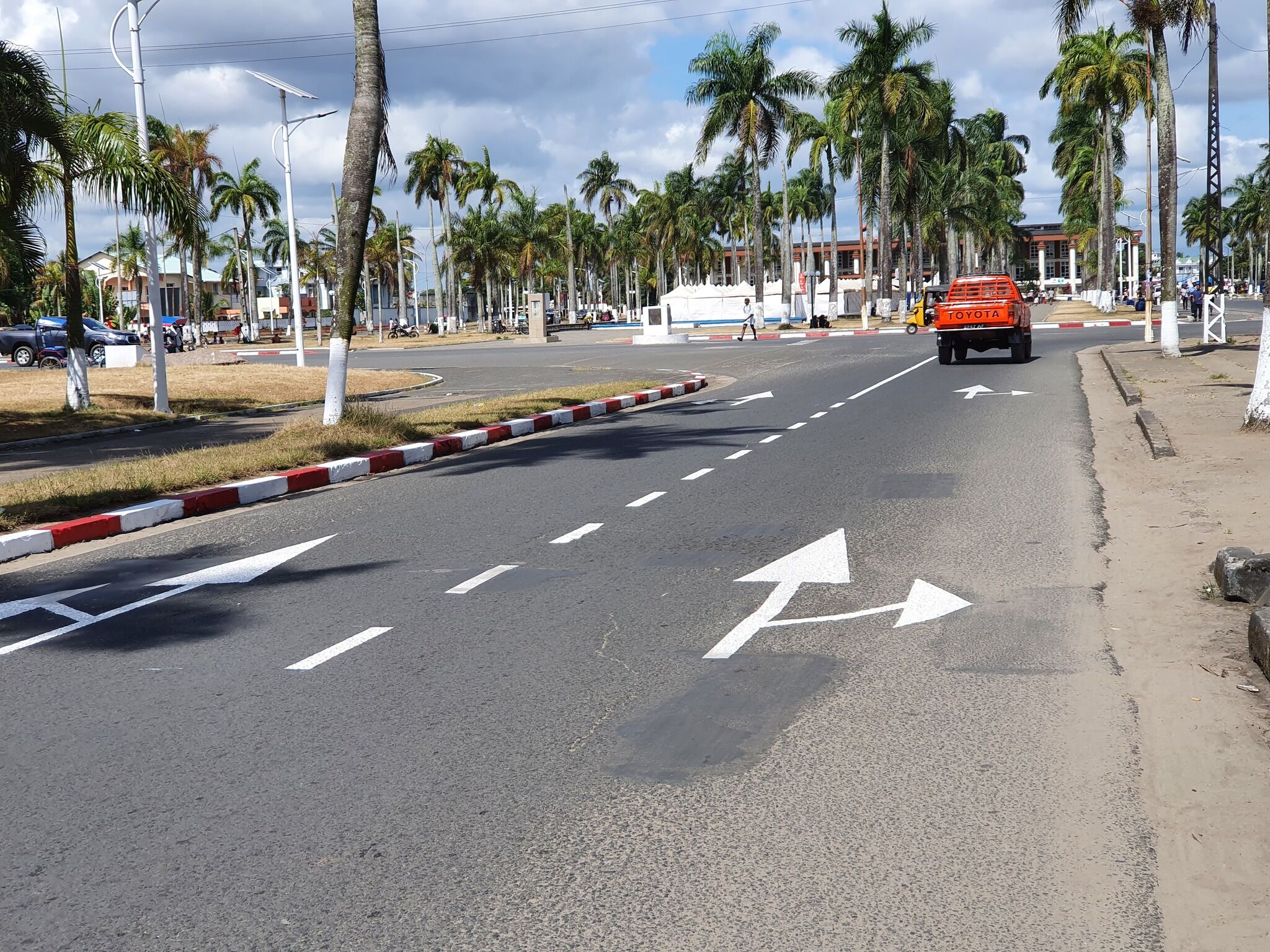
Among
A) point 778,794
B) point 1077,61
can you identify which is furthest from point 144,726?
point 1077,61

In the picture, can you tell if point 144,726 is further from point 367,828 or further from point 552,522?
point 552,522

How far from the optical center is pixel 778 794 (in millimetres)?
4289

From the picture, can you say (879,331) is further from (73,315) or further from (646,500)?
(646,500)

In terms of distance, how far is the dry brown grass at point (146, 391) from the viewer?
2117 centimetres

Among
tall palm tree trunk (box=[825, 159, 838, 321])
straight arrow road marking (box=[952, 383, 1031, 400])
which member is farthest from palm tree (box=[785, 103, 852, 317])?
straight arrow road marking (box=[952, 383, 1031, 400])

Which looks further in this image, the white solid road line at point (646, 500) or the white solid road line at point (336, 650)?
the white solid road line at point (646, 500)

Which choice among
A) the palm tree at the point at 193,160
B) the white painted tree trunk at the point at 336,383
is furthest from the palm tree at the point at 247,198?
the white painted tree trunk at the point at 336,383

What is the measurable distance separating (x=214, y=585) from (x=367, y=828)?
4334 mm

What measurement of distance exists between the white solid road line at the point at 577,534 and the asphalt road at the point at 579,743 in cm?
5

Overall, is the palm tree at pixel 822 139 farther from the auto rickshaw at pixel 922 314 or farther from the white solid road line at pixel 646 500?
the white solid road line at pixel 646 500

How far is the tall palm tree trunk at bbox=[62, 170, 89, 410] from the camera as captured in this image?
71.4ft

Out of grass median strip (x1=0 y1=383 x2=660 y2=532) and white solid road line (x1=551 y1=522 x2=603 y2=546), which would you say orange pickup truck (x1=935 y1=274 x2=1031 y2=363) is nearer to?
grass median strip (x1=0 y1=383 x2=660 y2=532)

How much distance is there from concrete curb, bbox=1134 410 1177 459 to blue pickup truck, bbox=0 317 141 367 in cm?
3773

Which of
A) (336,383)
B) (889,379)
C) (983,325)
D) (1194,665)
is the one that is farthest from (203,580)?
(983,325)
